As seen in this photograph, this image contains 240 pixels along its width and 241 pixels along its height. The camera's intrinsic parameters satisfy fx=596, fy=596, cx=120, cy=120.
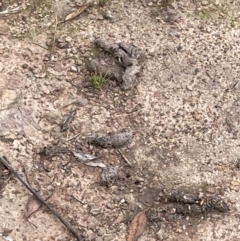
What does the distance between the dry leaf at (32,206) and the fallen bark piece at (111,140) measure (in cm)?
45

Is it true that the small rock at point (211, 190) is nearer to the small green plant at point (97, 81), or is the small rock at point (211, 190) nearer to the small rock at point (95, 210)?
the small rock at point (95, 210)

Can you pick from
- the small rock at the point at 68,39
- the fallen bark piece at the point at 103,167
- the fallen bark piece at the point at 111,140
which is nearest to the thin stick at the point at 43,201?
the fallen bark piece at the point at 103,167

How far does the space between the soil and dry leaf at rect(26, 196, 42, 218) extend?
0.04 ft

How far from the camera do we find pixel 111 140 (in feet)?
10.5

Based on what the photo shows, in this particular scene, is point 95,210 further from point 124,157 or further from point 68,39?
point 68,39

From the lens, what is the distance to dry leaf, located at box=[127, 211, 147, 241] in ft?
9.53

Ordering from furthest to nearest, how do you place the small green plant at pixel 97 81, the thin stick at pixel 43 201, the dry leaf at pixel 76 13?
1. the dry leaf at pixel 76 13
2. the small green plant at pixel 97 81
3. the thin stick at pixel 43 201

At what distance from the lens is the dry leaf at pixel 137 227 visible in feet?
9.53

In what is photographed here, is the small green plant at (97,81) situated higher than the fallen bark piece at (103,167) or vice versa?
the small green plant at (97,81)

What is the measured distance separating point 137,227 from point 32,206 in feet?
1.73

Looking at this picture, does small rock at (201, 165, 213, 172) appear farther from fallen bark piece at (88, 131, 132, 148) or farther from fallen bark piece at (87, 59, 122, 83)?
fallen bark piece at (87, 59, 122, 83)

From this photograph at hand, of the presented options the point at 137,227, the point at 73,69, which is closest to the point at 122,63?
the point at 73,69

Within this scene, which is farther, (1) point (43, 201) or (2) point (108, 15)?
(2) point (108, 15)

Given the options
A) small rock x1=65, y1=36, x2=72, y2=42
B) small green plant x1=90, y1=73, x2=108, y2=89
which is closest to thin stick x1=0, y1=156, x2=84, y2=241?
small green plant x1=90, y1=73, x2=108, y2=89
